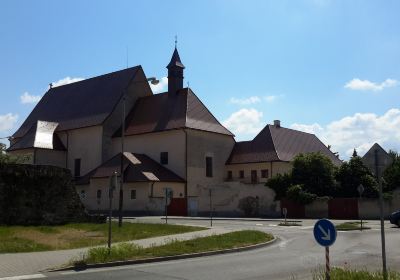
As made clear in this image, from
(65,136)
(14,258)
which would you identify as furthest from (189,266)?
(65,136)

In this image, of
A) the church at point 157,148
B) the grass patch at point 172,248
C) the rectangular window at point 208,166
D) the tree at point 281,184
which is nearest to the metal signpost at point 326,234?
→ the grass patch at point 172,248

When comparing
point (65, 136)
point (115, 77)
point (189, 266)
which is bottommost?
point (189, 266)

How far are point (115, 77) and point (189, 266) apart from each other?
5457 cm

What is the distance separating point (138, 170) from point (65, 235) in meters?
29.0

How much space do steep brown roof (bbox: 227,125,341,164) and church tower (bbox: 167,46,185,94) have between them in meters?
10.5

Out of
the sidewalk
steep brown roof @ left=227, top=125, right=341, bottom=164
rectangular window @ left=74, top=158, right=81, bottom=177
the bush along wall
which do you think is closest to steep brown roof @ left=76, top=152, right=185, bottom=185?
rectangular window @ left=74, top=158, right=81, bottom=177

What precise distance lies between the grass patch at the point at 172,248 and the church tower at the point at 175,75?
1606 inches

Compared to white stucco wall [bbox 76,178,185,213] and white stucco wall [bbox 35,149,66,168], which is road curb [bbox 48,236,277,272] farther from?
white stucco wall [bbox 35,149,66,168]

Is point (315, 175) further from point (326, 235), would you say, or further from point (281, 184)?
point (326, 235)

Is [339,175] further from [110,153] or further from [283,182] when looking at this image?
[110,153]

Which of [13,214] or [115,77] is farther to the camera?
[115,77]

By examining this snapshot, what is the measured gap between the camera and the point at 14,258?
15719mm

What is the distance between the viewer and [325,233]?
9102mm

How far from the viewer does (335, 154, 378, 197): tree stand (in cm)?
4559
